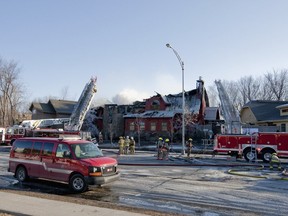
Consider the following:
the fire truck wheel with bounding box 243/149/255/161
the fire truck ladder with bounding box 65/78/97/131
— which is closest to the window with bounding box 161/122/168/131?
the fire truck ladder with bounding box 65/78/97/131

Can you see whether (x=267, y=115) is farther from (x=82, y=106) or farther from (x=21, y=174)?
(x=21, y=174)

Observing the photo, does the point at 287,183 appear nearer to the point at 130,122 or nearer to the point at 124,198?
the point at 124,198

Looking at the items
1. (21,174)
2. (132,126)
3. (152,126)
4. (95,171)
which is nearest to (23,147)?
(21,174)

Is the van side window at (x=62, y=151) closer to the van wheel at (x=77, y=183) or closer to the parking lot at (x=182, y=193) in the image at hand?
the van wheel at (x=77, y=183)

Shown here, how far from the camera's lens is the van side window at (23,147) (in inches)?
505

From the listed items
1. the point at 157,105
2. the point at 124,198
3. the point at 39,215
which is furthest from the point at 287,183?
the point at 157,105

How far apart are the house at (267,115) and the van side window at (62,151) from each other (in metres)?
31.2

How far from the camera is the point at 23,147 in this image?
1304 centimetres

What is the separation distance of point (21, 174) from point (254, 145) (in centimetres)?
1644

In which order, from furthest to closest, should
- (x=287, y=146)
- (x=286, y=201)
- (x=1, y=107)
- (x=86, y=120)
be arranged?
1. (x=1, y=107)
2. (x=86, y=120)
3. (x=287, y=146)
4. (x=286, y=201)

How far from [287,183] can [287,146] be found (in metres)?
9.54

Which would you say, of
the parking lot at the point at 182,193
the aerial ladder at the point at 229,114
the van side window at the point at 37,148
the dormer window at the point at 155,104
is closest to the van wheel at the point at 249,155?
the parking lot at the point at 182,193

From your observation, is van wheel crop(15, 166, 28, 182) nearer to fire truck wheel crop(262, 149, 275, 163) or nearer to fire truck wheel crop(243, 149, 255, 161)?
fire truck wheel crop(243, 149, 255, 161)

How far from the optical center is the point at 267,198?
10.4 metres
